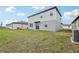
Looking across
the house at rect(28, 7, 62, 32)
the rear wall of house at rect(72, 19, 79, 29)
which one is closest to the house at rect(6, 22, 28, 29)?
the house at rect(28, 7, 62, 32)

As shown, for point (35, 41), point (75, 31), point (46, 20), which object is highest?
point (46, 20)

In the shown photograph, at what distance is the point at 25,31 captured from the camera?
2885 millimetres

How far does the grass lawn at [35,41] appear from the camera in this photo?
2.77 meters

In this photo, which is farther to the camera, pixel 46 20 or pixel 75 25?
pixel 46 20

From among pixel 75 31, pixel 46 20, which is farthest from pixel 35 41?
pixel 75 31

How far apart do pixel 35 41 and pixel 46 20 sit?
0.37 meters

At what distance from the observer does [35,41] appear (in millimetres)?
2816

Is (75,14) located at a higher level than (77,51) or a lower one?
higher

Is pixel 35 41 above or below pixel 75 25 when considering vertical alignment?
below

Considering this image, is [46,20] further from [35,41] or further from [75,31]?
[75,31]

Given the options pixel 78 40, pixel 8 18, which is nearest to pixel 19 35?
pixel 8 18

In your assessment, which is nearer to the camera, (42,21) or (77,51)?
(77,51)
